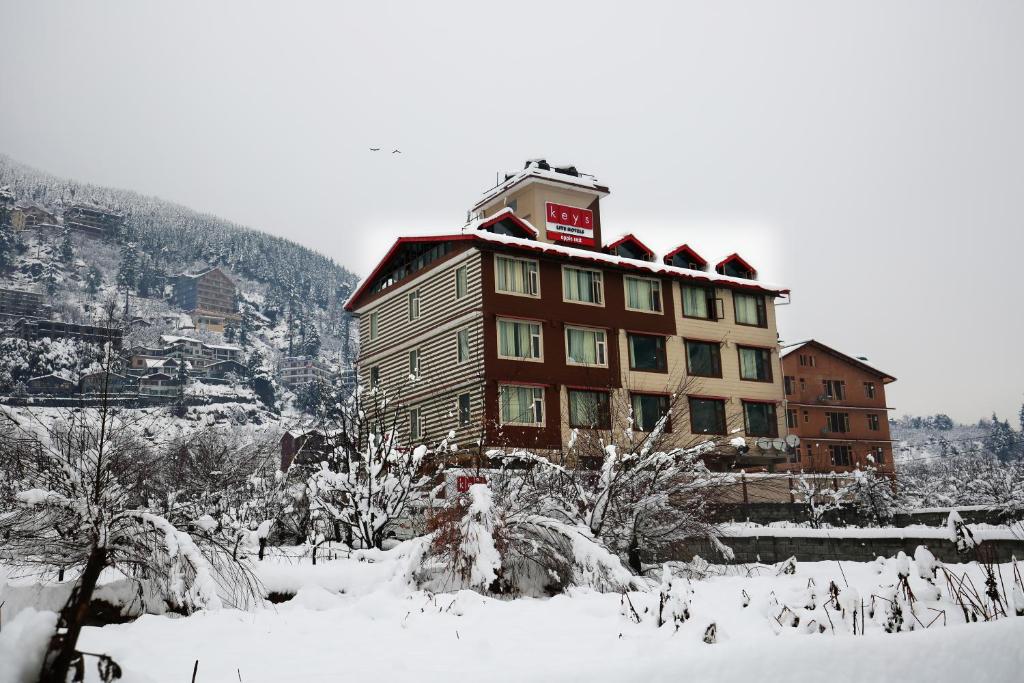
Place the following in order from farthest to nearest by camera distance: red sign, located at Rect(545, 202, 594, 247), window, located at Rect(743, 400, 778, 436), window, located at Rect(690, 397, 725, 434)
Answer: window, located at Rect(743, 400, 778, 436) < red sign, located at Rect(545, 202, 594, 247) < window, located at Rect(690, 397, 725, 434)

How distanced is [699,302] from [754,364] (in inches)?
167

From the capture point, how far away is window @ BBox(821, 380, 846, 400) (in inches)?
2438

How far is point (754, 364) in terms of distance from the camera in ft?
140

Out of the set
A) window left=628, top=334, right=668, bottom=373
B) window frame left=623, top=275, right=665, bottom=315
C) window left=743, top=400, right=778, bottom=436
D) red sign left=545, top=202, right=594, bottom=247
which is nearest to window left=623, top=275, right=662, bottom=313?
window frame left=623, top=275, right=665, bottom=315

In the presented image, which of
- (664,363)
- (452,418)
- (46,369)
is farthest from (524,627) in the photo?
(46,369)

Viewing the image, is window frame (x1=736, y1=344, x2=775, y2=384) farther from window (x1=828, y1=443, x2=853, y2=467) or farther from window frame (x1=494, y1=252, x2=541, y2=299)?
window (x1=828, y1=443, x2=853, y2=467)

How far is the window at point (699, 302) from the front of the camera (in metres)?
41.3

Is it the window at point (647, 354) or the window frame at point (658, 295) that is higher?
the window frame at point (658, 295)

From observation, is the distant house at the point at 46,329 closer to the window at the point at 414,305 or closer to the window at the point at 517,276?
the window at the point at 414,305

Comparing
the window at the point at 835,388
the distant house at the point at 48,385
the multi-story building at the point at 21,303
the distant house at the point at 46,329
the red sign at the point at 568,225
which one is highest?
the multi-story building at the point at 21,303

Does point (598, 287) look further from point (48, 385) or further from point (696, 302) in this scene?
point (48, 385)

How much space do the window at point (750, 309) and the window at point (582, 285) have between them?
27.0 feet

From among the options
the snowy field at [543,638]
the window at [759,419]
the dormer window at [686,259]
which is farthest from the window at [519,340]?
the snowy field at [543,638]

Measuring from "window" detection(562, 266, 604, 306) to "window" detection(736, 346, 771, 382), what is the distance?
8.44 meters
